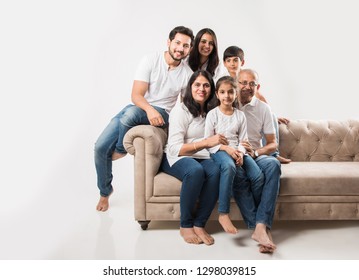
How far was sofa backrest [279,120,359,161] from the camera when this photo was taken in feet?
12.0

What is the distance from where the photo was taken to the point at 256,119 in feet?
10.6

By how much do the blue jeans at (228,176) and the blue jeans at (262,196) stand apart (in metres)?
0.04

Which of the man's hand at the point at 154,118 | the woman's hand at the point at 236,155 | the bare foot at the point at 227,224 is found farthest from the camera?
the man's hand at the point at 154,118

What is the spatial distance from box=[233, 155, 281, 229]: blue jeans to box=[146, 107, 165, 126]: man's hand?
0.67 metres

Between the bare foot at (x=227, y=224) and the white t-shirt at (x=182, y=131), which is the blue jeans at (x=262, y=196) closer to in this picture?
the bare foot at (x=227, y=224)

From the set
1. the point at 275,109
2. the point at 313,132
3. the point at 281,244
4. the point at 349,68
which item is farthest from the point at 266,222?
the point at 349,68

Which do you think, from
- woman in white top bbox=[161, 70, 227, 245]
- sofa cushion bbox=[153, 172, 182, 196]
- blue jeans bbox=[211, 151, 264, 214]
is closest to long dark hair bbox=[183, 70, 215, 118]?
woman in white top bbox=[161, 70, 227, 245]

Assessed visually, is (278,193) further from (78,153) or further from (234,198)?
(78,153)

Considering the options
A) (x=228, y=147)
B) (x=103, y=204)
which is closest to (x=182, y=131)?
(x=228, y=147)

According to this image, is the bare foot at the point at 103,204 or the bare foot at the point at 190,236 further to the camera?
the bare foot at the point at 103,204

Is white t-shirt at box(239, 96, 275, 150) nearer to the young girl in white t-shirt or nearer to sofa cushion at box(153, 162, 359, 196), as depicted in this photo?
the young girl in white t-shirt

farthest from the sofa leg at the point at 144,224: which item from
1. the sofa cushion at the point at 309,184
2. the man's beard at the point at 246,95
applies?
the man's beard at the point at 246,95

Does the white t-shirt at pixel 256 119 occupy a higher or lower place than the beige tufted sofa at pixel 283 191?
higher

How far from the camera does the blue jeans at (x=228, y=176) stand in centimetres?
279
